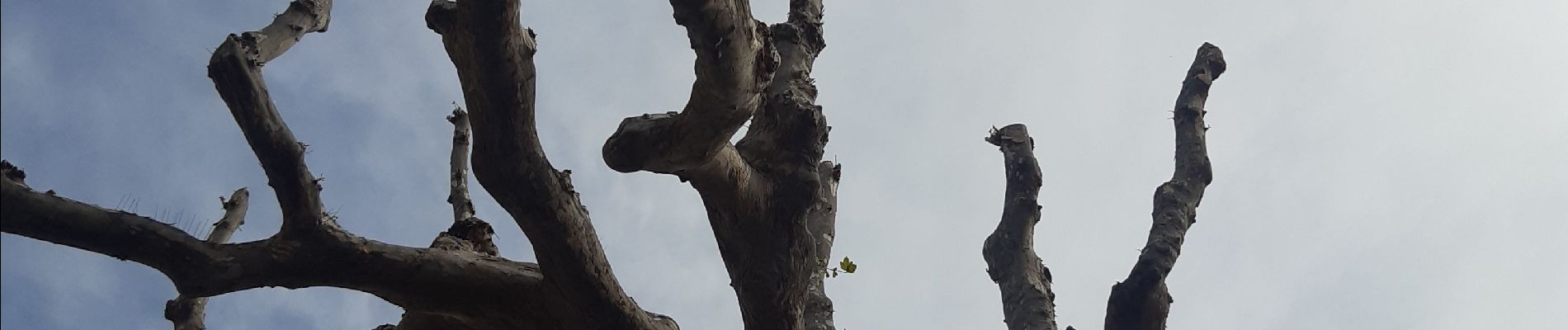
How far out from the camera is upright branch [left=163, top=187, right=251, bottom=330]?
18.1ft

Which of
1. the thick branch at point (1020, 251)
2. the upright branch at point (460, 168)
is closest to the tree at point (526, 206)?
the thick branch at point (1020, 251)

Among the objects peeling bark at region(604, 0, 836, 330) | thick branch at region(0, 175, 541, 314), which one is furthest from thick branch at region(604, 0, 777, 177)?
thick branch at region(0, 175, 541, 314)

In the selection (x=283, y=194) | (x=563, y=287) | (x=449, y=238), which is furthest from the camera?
(x=449, y=238)


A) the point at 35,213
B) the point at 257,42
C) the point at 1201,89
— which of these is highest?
the point at 1201,89

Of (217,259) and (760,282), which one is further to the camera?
(760,282)

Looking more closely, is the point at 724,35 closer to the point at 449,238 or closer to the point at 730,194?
the point at 730,194

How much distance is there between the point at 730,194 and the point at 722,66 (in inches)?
28.8

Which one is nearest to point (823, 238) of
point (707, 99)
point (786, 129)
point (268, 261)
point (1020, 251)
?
point (1020, 251)

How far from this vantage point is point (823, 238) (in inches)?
201

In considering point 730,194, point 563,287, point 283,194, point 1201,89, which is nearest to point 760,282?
point 730,194

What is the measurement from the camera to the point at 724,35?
309 cm

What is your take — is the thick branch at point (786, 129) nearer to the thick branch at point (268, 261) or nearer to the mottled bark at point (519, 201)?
the mottled bark at point (519, 201)

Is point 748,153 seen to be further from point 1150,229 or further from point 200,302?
point 200,302

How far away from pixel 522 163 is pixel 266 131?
78cm
